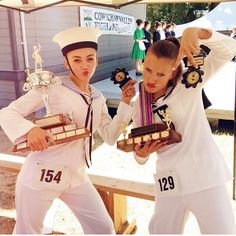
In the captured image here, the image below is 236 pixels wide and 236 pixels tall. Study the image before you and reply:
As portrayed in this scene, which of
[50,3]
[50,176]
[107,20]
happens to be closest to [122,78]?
[50,176]

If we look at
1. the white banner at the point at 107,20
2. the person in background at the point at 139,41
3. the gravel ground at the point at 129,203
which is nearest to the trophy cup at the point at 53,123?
the gravel ground at the point at 129,203

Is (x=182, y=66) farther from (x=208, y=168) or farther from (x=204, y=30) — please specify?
(x=208, y=168)

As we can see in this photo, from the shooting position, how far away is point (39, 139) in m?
1.93

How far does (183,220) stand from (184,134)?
0.48 meters

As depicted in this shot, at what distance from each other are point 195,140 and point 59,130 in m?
0.77

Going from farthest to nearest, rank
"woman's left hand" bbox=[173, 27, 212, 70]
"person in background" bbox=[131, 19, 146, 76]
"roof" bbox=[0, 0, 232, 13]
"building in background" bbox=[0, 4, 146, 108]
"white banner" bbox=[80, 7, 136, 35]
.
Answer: "person in background" bbox=[131, 19, 146, 76], "white banner" bbox=[80, 7, 136, 35], "building in background" bbox=[0, 4, 146, 108], "roof" bbox=[0, 0, 232, 13], "woman's left hand" bbox=[173, 27, 212, 70]

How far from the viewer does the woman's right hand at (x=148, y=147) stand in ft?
6.16

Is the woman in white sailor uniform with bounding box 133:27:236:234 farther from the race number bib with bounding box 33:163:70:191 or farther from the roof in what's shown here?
the roof

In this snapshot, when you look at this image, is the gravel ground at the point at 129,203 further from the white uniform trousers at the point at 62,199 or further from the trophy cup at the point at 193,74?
the trophy cup at the point at 193,74

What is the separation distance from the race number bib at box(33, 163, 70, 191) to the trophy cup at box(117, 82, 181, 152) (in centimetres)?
43

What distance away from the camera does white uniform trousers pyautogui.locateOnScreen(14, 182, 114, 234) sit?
2.16 metres

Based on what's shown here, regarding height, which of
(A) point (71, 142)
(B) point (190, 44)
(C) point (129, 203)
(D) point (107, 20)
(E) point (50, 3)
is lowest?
(C) point (129, 203)

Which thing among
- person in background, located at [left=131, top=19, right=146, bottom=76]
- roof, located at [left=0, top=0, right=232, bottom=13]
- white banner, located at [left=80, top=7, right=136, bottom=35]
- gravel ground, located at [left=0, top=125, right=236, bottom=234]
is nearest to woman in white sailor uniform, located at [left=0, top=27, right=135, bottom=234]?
roof, located at [left=0, top=0, right=232, bottom=13]

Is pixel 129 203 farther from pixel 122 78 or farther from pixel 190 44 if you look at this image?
pixel 190 44
